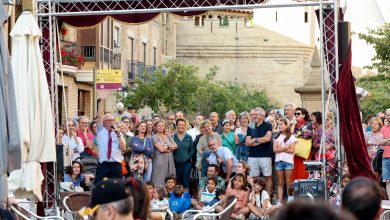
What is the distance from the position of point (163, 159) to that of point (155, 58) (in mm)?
41786

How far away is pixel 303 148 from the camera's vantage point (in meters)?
18.6

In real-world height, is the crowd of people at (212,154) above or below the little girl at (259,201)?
above

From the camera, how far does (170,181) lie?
17.2 metres

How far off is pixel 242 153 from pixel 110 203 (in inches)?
506

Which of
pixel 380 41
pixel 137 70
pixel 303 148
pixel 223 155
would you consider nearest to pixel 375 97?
pixel 380 41

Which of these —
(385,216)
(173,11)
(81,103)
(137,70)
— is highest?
(173,11)

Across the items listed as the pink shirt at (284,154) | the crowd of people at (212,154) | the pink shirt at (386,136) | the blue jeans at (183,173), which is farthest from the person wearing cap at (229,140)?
the pink shirt at (386,136)

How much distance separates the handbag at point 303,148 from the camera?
18531mm

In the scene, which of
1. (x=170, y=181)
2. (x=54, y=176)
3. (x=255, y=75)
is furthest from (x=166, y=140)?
(x=255, y=75)

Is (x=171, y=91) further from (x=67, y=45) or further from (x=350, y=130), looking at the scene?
(x=350, y=130)

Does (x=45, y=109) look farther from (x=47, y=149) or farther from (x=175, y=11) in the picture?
(x=175, y=11)

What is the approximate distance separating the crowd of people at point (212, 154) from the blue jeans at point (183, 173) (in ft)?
0.06

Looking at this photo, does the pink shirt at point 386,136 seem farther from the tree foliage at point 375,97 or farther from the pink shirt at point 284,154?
the tree foliage at point 375,97

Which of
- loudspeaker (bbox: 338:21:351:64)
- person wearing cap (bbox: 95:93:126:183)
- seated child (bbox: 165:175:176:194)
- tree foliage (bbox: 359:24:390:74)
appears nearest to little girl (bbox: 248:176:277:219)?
seated child (bbox: 165:175:176:194)
